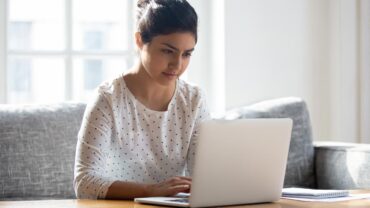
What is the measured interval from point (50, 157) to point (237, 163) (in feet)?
3.75

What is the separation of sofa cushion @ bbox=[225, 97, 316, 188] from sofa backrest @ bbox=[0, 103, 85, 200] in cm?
63

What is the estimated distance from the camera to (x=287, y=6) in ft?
11.4

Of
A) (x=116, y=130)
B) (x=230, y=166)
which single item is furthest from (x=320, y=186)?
(x=230, y=166)

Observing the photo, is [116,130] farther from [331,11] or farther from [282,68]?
A: [331,11]

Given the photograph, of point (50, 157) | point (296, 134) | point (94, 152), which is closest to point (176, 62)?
point (94, 152)

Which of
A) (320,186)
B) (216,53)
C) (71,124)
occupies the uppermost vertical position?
(216,53)

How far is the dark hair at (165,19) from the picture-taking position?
2.24 meters

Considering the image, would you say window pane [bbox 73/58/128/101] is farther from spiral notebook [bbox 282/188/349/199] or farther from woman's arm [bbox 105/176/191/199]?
spiral notebook [bbox 282/188/349/199]

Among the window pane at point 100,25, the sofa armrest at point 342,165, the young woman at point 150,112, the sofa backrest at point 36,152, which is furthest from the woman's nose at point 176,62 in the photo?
the window pane at point 100,25

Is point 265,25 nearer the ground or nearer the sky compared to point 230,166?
nearer the sky

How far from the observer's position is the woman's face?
224cm

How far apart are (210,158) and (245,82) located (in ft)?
5.68

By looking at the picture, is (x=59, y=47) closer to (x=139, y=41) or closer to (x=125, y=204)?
(x=139, y=41)

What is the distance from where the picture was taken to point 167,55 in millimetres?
2268
